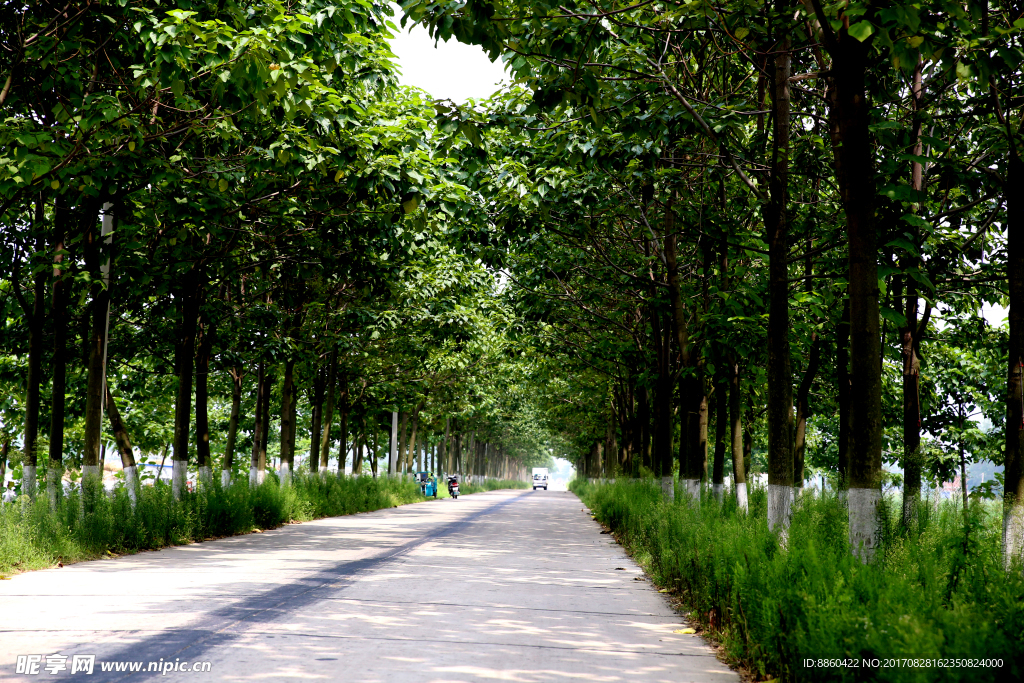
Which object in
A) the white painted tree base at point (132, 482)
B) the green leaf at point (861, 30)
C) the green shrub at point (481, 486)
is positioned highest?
the green leaf at point (861, 30)

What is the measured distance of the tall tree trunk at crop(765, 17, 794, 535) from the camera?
373 inches

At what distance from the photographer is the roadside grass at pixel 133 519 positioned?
36.6 ft

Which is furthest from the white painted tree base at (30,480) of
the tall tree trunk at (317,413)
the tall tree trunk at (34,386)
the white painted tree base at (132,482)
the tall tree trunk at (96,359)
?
the tall tree trunk at (317,413)

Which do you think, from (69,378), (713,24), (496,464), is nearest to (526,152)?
(713,24)

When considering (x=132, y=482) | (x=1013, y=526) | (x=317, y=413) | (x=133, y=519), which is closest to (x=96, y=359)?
(x=133, y=519)

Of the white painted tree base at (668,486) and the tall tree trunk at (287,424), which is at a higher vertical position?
the tall tree trunk at (287,424)

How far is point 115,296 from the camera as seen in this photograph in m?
15.9

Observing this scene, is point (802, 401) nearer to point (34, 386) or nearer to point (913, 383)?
point (913, 383)

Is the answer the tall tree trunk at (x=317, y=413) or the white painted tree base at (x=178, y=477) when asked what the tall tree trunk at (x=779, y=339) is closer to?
the white painted tree base at (x=178, y=477)

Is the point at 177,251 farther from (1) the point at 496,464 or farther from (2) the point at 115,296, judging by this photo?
(1) the point at 496,464

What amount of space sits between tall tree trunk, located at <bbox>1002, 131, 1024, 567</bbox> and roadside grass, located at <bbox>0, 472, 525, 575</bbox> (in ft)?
36.4

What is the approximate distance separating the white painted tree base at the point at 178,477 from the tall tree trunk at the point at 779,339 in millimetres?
11146

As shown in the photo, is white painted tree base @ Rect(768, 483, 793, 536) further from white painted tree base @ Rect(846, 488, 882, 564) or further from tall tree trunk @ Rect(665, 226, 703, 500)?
tall tree trunk @ Rect(665, 226, 703, 500)

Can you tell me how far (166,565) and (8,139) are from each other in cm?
597
